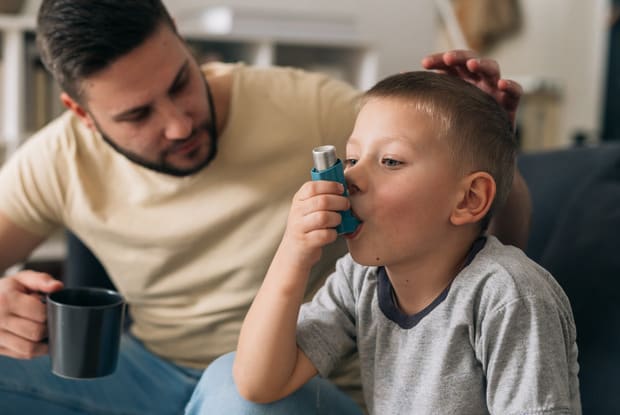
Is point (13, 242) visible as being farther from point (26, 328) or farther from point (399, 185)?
point (399, 185)

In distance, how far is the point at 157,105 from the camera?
4.45ft

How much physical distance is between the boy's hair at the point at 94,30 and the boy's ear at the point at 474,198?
0.65 metres

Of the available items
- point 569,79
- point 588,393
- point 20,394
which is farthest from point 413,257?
point 569,79

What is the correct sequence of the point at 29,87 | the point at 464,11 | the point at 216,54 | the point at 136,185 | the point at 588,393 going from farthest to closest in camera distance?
the point at 464,11 < the point at 216,54 < the point at 29,87 < the point at 136,185 < the point at 588,393

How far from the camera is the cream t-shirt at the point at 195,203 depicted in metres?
1.41

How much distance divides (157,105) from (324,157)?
568 mm

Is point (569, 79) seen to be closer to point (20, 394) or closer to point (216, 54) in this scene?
point (216, 54)

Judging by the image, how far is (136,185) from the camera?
1.48 meters

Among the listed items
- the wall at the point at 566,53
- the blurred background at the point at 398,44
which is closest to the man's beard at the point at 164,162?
the blurred background at the point at 398,44

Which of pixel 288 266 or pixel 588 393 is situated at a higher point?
pixel 288 266

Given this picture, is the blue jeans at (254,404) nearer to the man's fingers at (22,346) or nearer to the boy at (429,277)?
the boy at (429,277)

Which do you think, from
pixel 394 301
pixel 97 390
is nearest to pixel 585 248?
pixel 394 301

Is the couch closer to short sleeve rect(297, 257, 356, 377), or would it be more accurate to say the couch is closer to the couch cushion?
the couch cushion

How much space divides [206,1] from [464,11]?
169 cm
